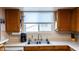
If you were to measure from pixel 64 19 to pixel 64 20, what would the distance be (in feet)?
0.11

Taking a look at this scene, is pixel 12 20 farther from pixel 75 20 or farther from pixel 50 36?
pixel 75 20

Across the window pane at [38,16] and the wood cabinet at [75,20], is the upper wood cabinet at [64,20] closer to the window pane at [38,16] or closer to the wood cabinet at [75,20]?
the wood cabinet at [75,20]

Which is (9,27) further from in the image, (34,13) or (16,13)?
(34,13)

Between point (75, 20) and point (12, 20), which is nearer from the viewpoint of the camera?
point (75, 20)

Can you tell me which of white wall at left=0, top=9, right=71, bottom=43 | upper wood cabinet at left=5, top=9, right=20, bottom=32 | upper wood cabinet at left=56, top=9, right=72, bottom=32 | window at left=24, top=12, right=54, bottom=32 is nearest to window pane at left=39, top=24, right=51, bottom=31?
window at left=24, top=12, right=54, bottom=32

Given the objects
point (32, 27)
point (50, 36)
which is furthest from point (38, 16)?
point (50, 36)

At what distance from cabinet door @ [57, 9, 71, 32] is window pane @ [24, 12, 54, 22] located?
457mm

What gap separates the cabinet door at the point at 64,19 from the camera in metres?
4.52

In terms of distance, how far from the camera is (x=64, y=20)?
455cm

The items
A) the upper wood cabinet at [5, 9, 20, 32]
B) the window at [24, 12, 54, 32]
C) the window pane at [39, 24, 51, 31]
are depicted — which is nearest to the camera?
the upper wood cabinet at [5, 9, 20, 32]

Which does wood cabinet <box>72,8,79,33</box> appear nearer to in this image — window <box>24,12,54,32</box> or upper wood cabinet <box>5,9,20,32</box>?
window <box>24,12,54,32</box>

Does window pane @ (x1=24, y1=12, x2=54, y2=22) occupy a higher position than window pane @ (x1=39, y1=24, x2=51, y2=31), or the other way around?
window pane @ (x1=24, y1=12, x2=54, y2=22)

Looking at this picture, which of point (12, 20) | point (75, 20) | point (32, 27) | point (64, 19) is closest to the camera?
point (75, 20)

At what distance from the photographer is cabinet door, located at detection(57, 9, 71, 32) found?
4.52 metres
